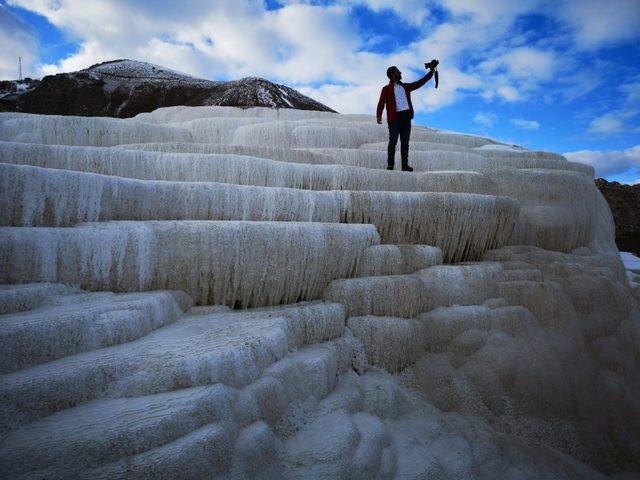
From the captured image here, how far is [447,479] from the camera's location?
3.25 meters

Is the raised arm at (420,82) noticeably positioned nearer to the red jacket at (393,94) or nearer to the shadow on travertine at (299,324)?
the red jacket at (393,94)

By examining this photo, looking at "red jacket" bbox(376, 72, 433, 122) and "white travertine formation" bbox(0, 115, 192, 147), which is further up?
"red jacket" bbox(376, 72, 433, 122)

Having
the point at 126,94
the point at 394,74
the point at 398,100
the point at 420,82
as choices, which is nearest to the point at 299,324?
the point at 398,100

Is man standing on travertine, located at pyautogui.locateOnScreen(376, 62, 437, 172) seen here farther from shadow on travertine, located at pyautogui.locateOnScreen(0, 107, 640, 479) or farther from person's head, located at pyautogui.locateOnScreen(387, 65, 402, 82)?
shadow on travertine, located at pyautogui.locateOnScreen(0, 107, 640, 479)

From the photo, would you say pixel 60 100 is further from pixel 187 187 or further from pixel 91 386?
pixel 91 386

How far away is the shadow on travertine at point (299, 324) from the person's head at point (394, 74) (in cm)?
165

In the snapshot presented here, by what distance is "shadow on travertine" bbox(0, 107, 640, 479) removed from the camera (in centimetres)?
231

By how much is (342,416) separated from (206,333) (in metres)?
1.22

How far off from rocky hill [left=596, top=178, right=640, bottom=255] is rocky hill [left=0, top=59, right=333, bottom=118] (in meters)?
15.1

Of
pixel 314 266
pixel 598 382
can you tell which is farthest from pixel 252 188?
pixel 598 382

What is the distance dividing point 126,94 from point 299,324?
20.2 metres

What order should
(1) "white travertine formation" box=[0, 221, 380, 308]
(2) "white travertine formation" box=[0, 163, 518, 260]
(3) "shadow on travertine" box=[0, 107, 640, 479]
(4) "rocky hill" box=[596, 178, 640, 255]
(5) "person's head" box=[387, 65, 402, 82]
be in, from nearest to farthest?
(3) "shadow on travertine" box=[0, 107, 640, 479], (1) "white travertine formation" box=[0, 221, 380, 308], (2) "white travertine formation" box=[0, 163, 518, 260], (5) "person's head" box=[387, 65, 402, 82], (4) "rocky hill" box=[596, 178, 640, 255]

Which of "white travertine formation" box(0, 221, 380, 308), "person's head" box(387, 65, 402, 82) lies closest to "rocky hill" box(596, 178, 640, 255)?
"person's head" box(387, 65, 402, 82)

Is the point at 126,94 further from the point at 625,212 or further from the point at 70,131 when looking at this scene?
the point at 625,212
